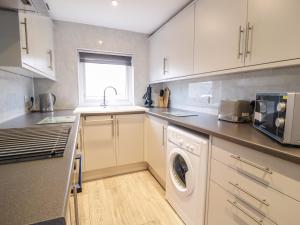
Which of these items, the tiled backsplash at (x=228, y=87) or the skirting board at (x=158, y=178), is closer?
the tiled backsplash at (x=228, y=87)

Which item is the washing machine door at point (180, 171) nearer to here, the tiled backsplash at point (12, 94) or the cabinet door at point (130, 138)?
the cabinet door at point (130, 138)

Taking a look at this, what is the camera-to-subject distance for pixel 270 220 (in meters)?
0.78

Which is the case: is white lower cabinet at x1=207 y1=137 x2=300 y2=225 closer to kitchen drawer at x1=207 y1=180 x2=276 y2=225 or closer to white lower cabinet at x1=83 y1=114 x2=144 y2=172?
kitchen drawer at x1=207 y1=180 x2=276 y2=225

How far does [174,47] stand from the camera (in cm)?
207

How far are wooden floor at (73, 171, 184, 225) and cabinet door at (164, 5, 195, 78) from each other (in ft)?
4.56

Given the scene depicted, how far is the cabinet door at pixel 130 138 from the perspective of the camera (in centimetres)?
227

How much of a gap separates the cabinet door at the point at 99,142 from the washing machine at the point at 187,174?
2.96 feet

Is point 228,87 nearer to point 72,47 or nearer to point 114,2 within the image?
point 114,2

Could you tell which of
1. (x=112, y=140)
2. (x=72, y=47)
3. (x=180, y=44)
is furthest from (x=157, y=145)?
(x=72, y=47)

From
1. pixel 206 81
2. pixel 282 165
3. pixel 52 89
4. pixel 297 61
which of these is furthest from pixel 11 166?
pixel 52 89

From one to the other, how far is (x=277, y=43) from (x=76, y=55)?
238cm

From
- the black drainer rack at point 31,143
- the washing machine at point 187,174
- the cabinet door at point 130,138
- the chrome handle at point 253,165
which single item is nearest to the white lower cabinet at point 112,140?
the cabinet door at point 130,138

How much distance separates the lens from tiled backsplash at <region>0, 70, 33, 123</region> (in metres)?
1.48

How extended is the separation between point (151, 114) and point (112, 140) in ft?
2.05
